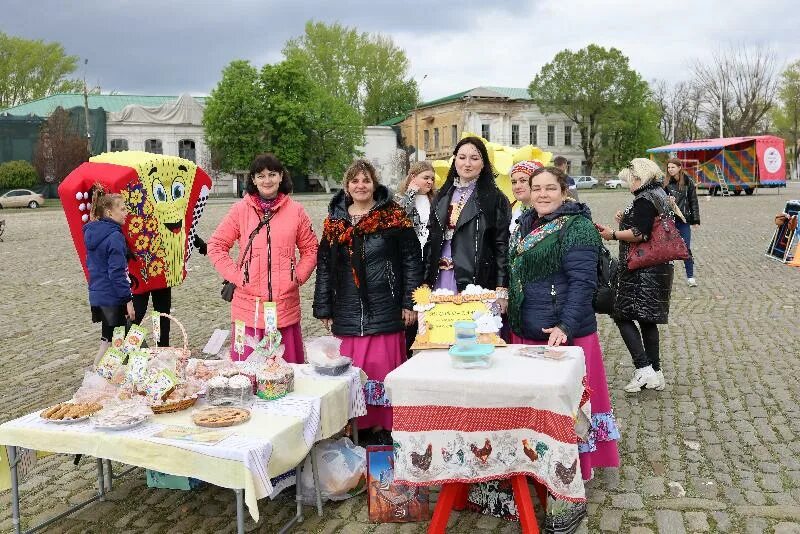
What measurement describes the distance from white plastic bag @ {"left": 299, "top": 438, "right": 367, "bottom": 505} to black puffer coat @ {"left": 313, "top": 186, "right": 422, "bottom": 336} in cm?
84

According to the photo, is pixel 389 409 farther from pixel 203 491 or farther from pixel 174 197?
pixel 174 197

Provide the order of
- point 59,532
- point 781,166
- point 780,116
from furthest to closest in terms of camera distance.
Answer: point 780,116, point 781,166, point 59,532

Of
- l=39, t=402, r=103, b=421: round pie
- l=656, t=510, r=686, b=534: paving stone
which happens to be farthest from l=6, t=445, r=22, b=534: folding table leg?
l=656, t=510, r=686, b=534: paving stone

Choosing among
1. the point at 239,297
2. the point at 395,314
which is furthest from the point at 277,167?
the point at 395,314

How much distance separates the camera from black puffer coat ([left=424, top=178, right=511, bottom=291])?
15.0 feet

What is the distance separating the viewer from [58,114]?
49156 millimetres

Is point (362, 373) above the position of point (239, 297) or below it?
below

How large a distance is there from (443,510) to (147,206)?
13.0 ft

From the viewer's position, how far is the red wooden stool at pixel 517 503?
3355 millimetres

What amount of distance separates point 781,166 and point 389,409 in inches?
1573

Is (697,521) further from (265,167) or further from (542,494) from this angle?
(265,167)

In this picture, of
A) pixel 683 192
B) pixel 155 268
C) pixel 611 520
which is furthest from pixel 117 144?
pixel 611 520

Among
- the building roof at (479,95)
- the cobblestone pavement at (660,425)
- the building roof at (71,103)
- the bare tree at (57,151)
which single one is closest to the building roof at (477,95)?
the building roof at (479,95)

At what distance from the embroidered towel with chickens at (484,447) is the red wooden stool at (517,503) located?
10 centimetres
